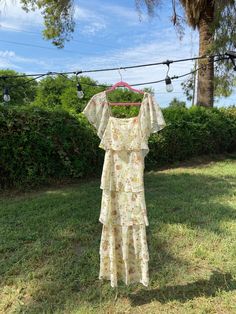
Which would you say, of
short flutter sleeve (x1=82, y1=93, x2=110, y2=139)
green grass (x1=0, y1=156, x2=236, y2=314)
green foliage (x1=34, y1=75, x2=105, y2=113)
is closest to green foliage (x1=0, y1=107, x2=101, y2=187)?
green grass (x1=0, y1=156, x2=236, y2=314)

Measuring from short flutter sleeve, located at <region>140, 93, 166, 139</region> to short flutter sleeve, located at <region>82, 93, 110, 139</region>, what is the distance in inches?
10.8

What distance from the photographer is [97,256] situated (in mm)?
3449

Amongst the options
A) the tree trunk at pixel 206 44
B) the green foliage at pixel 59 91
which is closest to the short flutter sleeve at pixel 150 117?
the tree trunk at pixel 206 44

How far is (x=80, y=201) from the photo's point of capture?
5410 mm

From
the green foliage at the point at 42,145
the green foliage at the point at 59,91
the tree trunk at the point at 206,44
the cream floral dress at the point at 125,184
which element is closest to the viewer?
the cream floral dress at the point at 125,184

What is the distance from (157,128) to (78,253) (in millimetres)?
1618

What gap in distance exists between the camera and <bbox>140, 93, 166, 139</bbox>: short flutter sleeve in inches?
104

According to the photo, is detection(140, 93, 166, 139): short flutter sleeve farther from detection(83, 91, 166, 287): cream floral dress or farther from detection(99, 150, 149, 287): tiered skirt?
detection(99, 150, 149, 287): tiered skirt

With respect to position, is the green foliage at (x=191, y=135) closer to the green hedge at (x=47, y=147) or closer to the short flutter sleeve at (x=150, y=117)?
the green hedge at (x=47, y=147)

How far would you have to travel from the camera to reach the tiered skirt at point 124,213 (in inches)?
103

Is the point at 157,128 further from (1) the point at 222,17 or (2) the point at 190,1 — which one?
(2) the point at 190,1

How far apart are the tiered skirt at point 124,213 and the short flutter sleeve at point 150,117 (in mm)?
202

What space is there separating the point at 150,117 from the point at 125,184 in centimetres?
52

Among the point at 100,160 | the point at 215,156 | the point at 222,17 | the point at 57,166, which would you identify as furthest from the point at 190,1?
the point at 57,166
